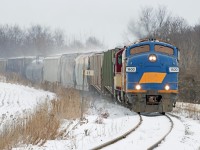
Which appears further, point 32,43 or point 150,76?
point 32,43

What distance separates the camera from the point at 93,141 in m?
9.18

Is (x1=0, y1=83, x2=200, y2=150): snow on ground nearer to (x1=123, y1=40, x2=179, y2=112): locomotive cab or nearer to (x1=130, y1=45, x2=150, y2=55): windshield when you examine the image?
(x1=123, y1=40, x2=179, y2=112): locomotive cab

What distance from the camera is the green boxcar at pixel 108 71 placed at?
1842 cm

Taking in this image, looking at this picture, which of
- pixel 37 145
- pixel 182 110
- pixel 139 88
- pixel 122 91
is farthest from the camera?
pixel 182 110

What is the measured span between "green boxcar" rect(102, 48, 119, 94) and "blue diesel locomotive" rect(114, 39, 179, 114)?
3.19m

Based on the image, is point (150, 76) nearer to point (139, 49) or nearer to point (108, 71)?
point (139, 49)

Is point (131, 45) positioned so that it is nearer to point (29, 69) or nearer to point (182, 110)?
point (182, 110)

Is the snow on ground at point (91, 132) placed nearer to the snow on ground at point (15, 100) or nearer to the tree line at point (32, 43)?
the snow on ground at point (15, 100)

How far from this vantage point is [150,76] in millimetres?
14844

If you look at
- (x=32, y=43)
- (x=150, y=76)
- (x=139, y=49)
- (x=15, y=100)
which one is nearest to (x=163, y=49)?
(x=139, y=49)

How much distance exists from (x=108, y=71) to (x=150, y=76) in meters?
4.67

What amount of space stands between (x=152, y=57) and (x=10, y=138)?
818 centimetres

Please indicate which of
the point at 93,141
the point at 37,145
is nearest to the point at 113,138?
the point at 93,141

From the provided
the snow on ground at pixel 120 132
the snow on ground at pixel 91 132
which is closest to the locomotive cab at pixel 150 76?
the snow on ground at pixel 120 132
